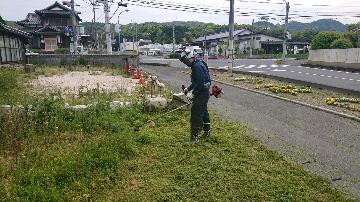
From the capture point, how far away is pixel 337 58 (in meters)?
30.3

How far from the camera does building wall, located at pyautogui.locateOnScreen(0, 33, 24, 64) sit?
24.7 m

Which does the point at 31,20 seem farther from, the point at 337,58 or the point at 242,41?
the point at 337,58

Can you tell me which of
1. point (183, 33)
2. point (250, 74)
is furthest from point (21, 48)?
point (183, 33)

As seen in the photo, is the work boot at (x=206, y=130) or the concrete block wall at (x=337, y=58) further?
the concrete block wall at (x=337, y=58)

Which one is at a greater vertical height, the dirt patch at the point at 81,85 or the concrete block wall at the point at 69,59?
the concrete block wall at the point at 69,59

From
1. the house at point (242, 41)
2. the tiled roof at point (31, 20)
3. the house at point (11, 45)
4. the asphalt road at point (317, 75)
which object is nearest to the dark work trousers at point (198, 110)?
the asphalt road at point (317, 75)

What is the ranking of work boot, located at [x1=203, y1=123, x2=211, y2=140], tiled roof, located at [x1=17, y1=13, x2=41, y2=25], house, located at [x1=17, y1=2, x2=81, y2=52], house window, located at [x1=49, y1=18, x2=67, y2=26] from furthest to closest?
house window, located at [x1=49, y1=18, x2=67, y2=26], tiled roof, located at [x1=17, y1=13, x2=41, y2=25], house, located at [x1=17, y1=2, x2=81, y2=52], work boot, located at [x1=203, y1=123, x2=211, y2=140]

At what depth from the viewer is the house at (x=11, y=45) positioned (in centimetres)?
2447

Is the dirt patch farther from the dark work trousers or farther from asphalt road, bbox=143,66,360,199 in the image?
the dark work trousers

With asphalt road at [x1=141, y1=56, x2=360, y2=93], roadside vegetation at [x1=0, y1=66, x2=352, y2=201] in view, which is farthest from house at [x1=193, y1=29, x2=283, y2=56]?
roadside vegetation at [x1=0, y1=66, x2=352, y2=201]

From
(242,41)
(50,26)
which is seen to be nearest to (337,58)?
(242,41)

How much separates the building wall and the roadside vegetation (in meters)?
19.4

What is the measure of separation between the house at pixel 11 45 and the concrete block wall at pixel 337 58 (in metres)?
26.3

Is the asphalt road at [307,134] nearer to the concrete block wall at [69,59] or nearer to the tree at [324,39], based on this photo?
the concrete block wall at [69,59]
